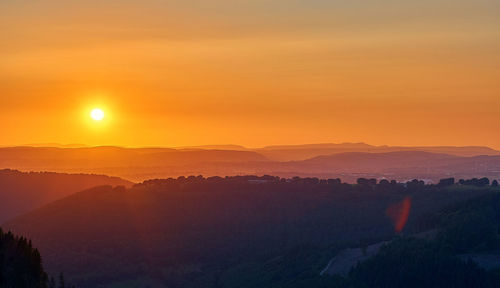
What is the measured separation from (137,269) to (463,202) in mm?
50012

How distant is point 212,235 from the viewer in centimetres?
18388

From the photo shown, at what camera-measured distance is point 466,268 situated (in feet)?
366

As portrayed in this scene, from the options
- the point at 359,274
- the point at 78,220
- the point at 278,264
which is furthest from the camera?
the point at 78,220

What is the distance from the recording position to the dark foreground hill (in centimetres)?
15562

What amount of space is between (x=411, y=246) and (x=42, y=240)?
256ft

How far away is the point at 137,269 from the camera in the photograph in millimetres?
163250

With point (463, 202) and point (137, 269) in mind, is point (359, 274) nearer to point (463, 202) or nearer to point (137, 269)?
point (463, 202)

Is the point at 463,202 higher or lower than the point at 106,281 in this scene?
higher

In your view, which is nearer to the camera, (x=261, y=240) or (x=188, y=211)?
(x=261, y=240)

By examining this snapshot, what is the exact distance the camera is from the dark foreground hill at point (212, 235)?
Answer: 155625mm

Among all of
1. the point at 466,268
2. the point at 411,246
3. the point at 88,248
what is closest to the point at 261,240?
the point at 88,248

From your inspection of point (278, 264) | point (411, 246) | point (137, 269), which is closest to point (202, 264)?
point (137, 269)

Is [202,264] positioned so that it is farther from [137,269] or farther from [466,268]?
[466,268]

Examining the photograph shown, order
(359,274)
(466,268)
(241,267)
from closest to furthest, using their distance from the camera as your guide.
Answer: (466,268) → (359,274) → (241,267)
